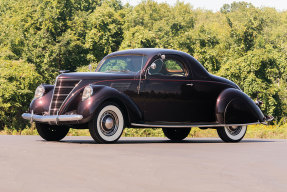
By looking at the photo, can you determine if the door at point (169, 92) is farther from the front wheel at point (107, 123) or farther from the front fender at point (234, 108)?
the front wheel at point (107, 123)

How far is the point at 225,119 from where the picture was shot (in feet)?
40.5

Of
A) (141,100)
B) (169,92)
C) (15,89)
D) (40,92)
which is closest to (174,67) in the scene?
(169,92)

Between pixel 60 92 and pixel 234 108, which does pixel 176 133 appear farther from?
pixel 60 92

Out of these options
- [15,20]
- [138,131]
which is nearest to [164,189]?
[138,131]

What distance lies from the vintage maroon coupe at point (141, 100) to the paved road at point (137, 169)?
982 millimetres

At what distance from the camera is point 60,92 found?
36.7 ft

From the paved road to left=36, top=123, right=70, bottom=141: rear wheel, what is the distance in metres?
2.07

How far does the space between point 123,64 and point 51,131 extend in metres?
2.16

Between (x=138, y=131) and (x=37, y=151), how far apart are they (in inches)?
861

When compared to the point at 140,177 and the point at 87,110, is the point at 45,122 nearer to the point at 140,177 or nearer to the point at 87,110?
the point at 87,110

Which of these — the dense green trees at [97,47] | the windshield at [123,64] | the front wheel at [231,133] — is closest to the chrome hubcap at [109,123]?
the windshield at [123,64]

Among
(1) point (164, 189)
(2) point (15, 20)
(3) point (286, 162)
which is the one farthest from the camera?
(2) point (15, 20)

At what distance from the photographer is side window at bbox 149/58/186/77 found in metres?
12.0

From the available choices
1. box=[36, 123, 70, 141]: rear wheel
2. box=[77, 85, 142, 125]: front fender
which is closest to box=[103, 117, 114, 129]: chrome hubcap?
box=[77, 85, 142, 125]: front fender
